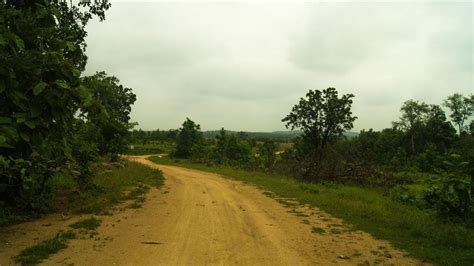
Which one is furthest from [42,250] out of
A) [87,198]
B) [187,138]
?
[187,138]

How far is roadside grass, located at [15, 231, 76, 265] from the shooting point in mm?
5986

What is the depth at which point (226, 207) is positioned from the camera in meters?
11.9

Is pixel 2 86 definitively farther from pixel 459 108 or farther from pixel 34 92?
pixel 459 108

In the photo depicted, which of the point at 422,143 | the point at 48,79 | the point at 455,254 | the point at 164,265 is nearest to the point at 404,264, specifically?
the point at 455,254

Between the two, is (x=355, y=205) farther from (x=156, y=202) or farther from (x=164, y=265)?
(x=164, y=265)


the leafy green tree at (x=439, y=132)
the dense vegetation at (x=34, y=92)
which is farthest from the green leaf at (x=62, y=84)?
the leafy green tree at (x=439, y=132)

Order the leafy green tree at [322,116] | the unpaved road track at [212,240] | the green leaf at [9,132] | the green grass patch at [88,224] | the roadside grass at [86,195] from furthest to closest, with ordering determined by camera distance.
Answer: the leafy green tree at [322,116] < the roadside grass at [86,195] < the green grass patch at [88,224] < the unpaved road track at [212,240] < the green leaf at [9,132]

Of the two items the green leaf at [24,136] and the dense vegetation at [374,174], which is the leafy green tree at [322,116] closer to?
the dense vegetation at [374,174]

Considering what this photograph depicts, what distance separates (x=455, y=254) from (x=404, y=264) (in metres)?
1.45

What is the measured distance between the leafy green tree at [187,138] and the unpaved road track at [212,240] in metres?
38.7

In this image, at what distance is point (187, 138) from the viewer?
166 ft

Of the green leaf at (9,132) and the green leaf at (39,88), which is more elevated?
the green leaf at (39,88)

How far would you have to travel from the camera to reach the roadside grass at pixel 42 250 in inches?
236

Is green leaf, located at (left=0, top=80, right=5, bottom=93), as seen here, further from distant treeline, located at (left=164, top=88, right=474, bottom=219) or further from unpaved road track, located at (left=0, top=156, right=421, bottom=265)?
distant treeline, located at (left=164, top=88, right=474, bottom=219)
